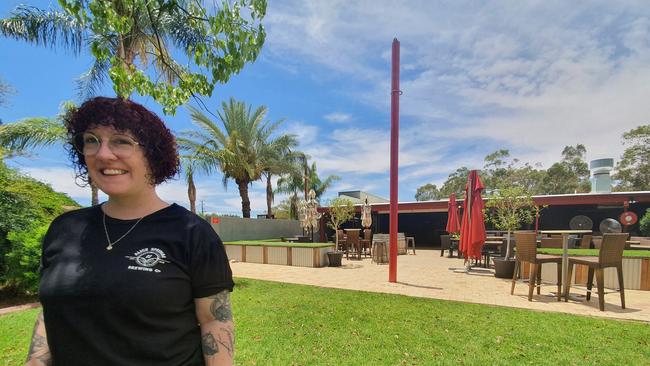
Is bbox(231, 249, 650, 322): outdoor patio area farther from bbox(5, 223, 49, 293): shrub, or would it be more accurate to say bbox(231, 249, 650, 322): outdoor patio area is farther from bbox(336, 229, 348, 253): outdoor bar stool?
bbox(5, 223, 49, 293): shrub

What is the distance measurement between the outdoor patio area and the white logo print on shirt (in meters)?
5.70

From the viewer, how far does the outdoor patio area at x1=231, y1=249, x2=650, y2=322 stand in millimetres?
5344

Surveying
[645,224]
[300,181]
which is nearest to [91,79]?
[300,181]

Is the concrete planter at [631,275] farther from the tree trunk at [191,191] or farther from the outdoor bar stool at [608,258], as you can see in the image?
the tree trunk at [191,191]

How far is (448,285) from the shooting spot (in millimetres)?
7238

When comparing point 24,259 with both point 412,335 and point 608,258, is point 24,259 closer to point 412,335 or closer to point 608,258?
point 412,335

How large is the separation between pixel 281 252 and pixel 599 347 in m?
8.84

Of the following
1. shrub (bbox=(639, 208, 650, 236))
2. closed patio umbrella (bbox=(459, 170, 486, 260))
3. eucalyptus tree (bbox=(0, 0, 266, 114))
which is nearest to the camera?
eucalyptus tree (bbox=(0, 0, 266, 114))

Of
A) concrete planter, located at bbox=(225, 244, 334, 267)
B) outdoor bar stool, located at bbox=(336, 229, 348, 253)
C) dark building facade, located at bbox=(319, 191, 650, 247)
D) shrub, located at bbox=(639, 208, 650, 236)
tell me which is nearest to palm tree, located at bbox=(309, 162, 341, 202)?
dark building facade, located at bbox=(319, 191, 650, 247)

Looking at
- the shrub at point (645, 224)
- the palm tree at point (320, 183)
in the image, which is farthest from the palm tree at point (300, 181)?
the shrub at point (645, 224)

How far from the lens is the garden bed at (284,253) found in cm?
1056

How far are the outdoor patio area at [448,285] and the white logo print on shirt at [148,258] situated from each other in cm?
570

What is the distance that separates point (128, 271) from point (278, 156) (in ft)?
59.4

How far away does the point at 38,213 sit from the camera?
6.85 metres
